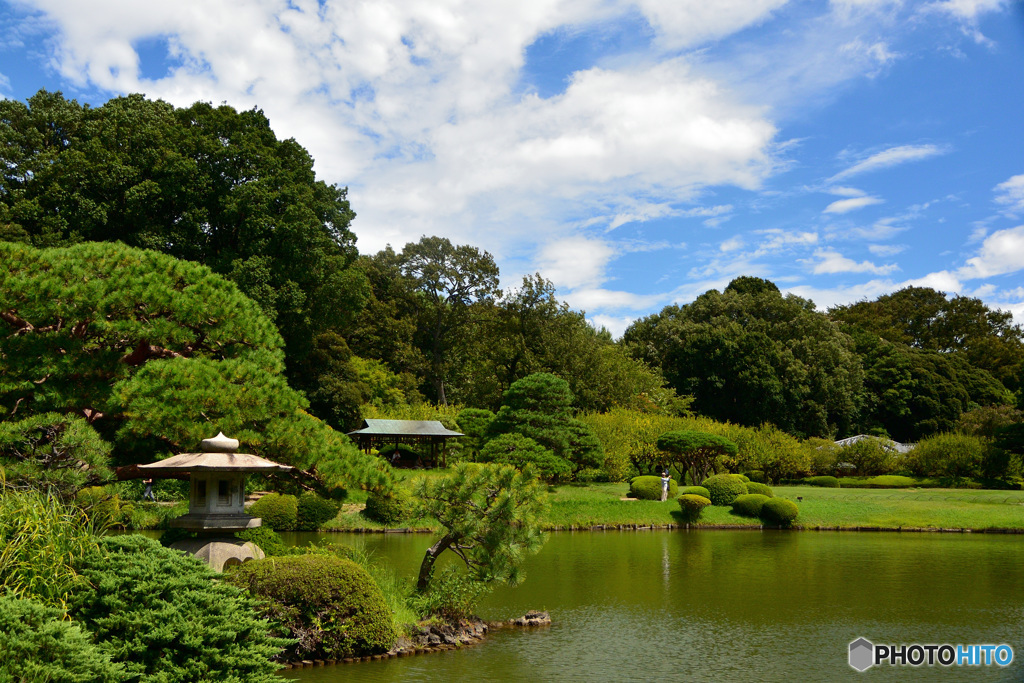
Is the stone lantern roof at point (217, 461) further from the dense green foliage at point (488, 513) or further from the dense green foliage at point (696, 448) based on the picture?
the dense green foliage at point (696, 448)

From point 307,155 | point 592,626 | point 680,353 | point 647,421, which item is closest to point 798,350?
point 680,353

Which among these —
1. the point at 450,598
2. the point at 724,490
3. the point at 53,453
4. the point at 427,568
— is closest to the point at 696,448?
the point at 724,490

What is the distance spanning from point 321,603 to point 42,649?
3.79 m

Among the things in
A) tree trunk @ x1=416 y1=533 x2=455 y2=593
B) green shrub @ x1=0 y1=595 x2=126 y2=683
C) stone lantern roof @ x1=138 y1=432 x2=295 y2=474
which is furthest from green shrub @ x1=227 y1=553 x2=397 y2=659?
green shrub @ x1=0 y1=595 x2=126 y2=683

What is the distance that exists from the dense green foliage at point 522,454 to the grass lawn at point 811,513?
886mm

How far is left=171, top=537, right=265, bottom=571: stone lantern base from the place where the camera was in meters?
9.45

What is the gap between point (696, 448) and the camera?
3056 cm

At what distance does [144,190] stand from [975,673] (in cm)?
2852

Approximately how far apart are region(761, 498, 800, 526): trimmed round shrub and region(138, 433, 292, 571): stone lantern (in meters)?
19.5

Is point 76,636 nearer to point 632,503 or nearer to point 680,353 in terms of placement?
point 632,503

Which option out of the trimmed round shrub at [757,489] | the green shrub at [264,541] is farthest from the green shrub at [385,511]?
the trimmed round shrub at [757,489]

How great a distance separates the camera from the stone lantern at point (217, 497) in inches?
372

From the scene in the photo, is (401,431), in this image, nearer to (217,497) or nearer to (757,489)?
(757,489)

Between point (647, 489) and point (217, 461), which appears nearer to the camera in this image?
→ point (217, 461)
